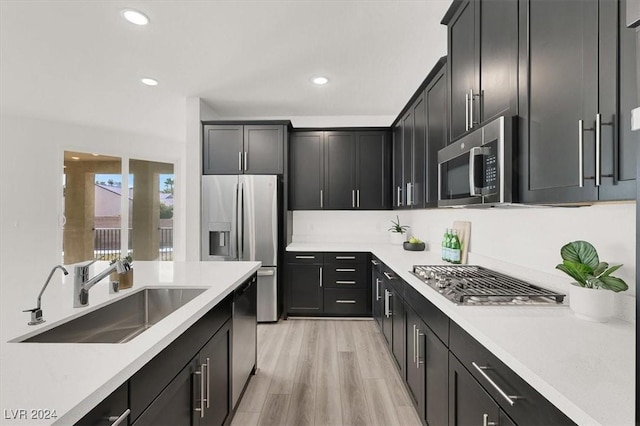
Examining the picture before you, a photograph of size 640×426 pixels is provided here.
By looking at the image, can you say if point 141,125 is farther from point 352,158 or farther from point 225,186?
point 352,158

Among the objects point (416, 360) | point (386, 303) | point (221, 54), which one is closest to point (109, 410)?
point (416, 360)

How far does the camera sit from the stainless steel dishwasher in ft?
6.36

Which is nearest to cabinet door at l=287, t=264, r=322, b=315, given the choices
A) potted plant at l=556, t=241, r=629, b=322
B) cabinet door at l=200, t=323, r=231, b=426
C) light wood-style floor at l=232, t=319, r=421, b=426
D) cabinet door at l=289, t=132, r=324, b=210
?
light wood-style floor at l=232, t=319, r=421, b=426

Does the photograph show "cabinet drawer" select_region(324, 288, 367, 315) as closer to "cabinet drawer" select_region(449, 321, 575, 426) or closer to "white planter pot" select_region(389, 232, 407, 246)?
"white planter pot" select_region(389, 232, 407, 246)

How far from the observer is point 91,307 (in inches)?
51.4

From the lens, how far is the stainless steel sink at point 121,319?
3.82 ft

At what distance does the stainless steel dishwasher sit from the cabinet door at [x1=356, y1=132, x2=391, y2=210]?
2210mm

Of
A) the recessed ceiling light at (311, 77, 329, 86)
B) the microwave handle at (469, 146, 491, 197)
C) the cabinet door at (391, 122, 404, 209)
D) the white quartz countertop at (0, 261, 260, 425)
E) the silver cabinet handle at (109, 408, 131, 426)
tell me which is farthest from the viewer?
the cabinet door at (391, 122, 404, 209)

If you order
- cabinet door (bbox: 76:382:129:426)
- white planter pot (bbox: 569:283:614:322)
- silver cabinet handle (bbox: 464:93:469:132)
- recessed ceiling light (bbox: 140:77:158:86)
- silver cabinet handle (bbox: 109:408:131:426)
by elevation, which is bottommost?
silver cabinet handle (bbox: 109:408:131:426)

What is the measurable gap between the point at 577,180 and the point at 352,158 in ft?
11.0

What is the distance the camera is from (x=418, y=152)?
9.90 feet

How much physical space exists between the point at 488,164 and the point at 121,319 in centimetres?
189

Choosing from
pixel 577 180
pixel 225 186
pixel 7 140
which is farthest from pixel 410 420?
pixel 7 140

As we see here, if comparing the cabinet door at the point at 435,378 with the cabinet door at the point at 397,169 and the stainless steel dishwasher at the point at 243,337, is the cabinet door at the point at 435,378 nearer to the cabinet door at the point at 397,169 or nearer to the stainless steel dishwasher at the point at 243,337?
the stainless steel dishwasher at the point at 243,337
